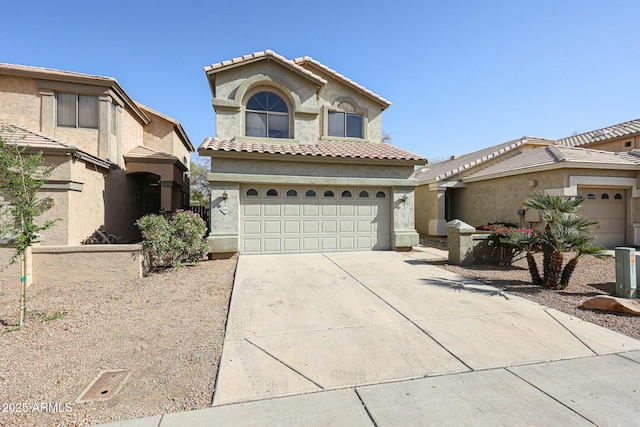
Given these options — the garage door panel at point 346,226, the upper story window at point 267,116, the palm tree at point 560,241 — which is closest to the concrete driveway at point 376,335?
the palm tree at point 560,241

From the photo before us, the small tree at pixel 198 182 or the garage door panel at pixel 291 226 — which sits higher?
the small tree at pixel 198 182

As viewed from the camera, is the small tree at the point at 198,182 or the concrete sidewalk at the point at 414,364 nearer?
the concrete sidewalk at the point at 414,364

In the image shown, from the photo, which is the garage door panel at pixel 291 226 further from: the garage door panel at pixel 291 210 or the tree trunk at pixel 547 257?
the tree trunk at pixel 547 257

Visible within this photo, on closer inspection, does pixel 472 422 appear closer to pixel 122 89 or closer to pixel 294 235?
pixel 294 235

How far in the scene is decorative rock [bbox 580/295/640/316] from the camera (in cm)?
520

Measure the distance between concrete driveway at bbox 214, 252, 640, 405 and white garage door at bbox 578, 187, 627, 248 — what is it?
978cm

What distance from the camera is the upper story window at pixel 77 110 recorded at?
39.8 feet

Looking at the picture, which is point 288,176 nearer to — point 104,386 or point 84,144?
point 104,386

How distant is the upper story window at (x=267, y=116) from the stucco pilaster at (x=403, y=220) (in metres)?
5.16

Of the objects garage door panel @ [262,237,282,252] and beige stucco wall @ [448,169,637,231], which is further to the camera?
beige stucco wall @ [448,169,637,231]

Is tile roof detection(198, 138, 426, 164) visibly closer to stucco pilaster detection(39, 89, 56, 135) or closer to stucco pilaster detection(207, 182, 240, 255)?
stucco pilaster detection(207, 182, 240, 255)

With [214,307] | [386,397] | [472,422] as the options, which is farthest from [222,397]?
[214,307]

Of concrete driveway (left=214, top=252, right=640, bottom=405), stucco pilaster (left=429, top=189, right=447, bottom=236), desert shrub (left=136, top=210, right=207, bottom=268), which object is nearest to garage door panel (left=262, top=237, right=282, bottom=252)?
desert shrub (left=136, top=210, right=207, bottom=268)

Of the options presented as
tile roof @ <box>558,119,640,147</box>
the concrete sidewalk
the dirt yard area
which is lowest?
the concrete sidewalk
